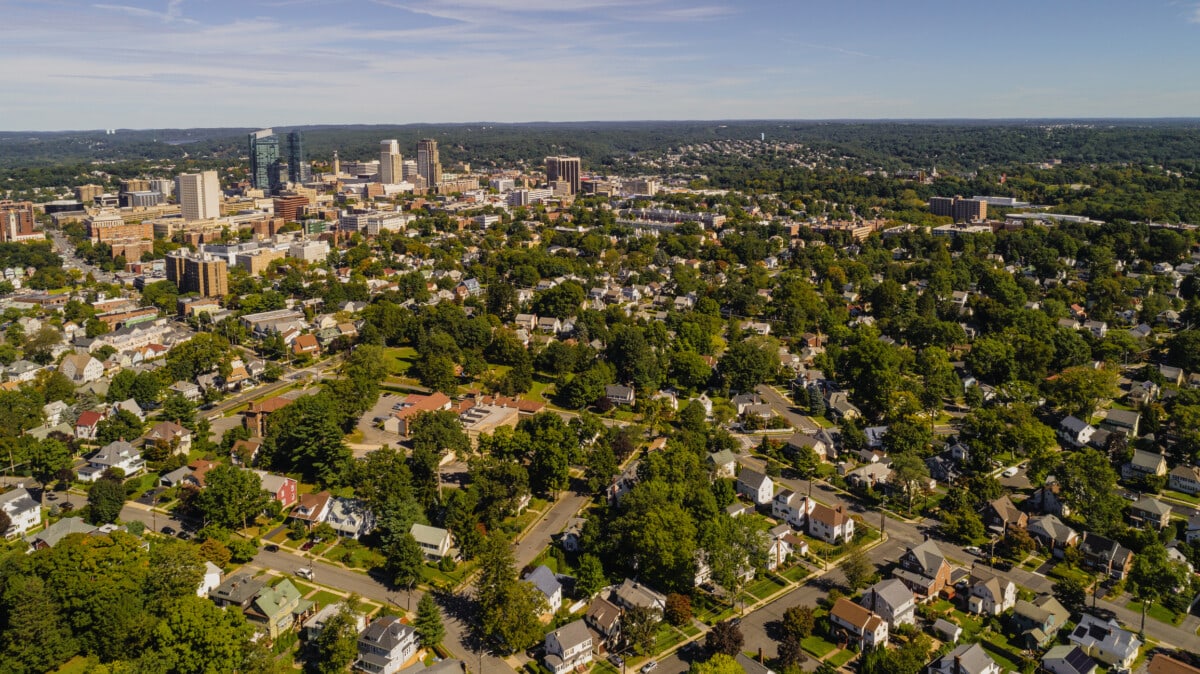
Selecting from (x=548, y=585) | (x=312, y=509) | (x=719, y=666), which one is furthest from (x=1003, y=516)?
(x=312, y=509)

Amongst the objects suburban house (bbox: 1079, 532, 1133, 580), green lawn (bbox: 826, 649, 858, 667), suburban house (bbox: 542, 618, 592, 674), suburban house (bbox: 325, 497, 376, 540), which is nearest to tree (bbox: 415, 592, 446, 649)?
suburban house (bbox: 542, 618, 592, 674)

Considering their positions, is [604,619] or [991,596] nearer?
[604,619]

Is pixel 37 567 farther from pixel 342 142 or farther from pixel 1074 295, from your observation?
pixel 342 142

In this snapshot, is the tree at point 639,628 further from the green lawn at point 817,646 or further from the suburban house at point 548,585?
the green lawn at point 817,646

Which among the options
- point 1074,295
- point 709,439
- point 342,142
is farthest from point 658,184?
point 342,142

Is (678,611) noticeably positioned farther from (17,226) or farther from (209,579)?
(17,226)

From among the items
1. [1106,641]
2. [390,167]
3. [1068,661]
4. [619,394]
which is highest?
[390,167]
